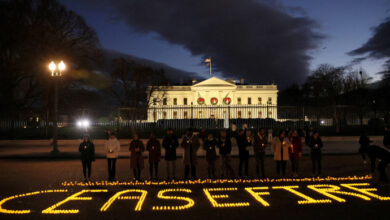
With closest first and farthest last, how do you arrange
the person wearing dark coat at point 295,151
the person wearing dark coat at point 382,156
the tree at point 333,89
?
the person wearing dark coat at point 382,156, the person wearing dark coat at point 295,151, the tree at point 333,89

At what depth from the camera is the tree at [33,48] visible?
2669 centimetres

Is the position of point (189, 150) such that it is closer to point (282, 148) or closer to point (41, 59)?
point (282, 148)

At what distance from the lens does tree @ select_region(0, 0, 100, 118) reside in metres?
26.7

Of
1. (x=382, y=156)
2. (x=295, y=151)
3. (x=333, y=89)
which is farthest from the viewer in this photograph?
(x=333, y=89)

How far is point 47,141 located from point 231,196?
18804 millimetres

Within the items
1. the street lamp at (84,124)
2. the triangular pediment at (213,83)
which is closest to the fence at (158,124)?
the street lamp at (84,124)

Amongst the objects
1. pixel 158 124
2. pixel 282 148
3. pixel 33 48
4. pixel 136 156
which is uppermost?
pixel 33 48

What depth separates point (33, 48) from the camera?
2789cm

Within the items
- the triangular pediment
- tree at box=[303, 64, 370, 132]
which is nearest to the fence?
tree at box=[303, 64, 370, 132]

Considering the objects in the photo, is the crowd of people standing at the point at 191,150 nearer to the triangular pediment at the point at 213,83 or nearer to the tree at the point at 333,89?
the tree at the point at 333,89

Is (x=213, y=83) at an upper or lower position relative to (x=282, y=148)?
upper

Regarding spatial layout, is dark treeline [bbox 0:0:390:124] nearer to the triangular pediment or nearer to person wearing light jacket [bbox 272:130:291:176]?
person wearing light jacket [bbox 272:130:291:176]

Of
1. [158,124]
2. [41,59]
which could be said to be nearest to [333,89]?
[158,124]

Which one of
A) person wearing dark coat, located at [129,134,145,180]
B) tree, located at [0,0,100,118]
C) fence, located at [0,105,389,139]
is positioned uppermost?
tree, located at [0,0,100,118]
